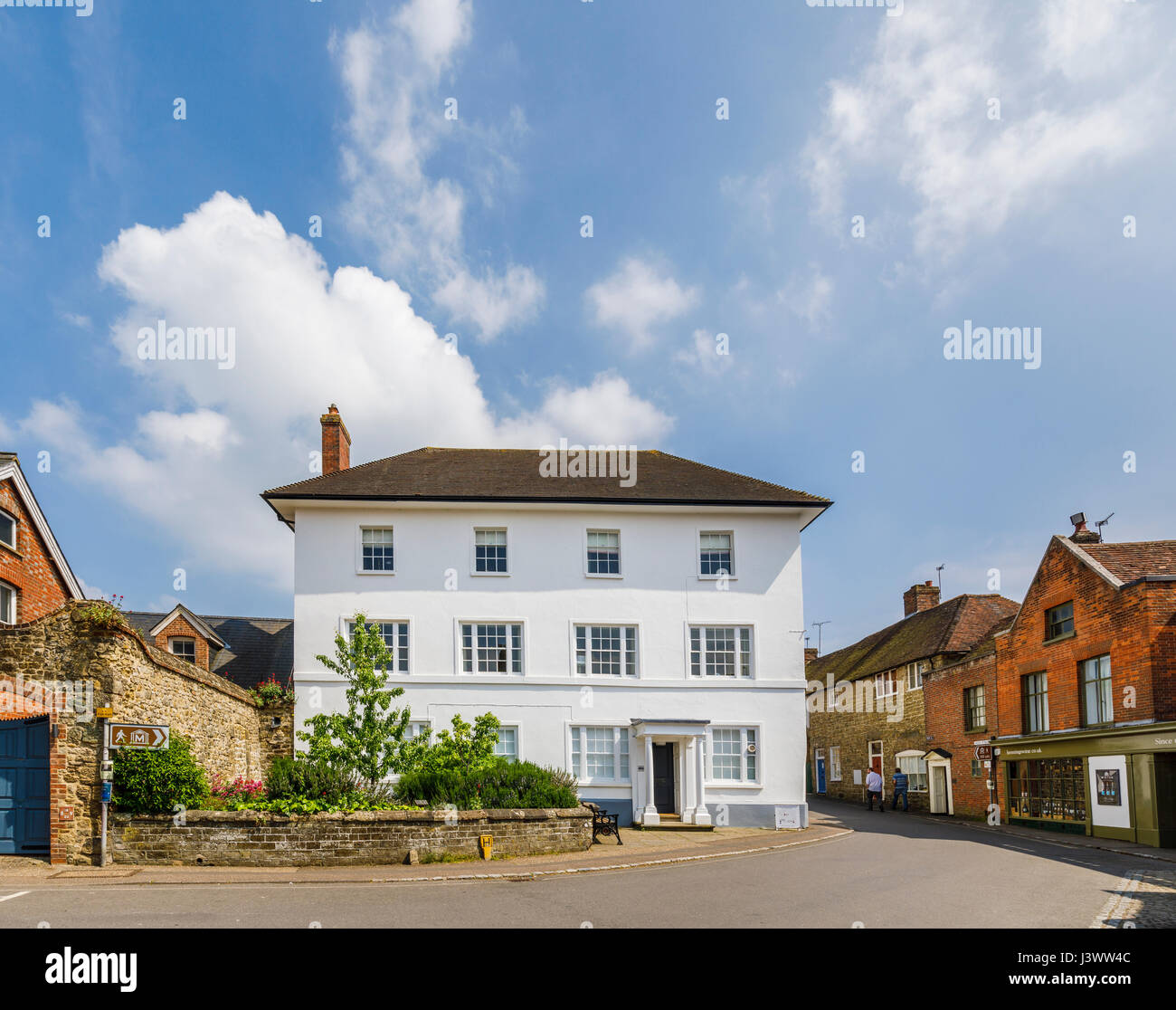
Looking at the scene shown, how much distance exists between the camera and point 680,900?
1333 centimetres

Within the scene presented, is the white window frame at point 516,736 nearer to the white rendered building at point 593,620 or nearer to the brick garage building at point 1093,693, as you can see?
the white rendered building at point 593,620

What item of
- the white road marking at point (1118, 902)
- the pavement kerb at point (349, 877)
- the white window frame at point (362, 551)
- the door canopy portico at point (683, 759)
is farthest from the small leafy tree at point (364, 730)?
the white road marking at point (1118, 902)

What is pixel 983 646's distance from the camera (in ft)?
105

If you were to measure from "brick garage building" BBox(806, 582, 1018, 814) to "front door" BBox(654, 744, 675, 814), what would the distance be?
499 inches

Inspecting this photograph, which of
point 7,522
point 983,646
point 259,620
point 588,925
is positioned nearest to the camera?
point 588,925

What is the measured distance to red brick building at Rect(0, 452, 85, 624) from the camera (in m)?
25.4

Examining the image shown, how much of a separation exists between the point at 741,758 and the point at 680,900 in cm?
1353

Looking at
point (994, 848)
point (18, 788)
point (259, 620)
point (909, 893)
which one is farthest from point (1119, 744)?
point (259, 620)

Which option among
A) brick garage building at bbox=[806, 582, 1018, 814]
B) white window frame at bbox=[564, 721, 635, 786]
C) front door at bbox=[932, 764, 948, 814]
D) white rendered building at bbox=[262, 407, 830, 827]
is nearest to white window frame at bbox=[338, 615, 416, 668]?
white rendered building at bbox=[262, 407, 830, 827]

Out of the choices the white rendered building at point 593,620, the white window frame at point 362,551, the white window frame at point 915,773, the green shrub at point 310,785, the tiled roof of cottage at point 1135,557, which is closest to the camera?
the green shrub at point 310,785

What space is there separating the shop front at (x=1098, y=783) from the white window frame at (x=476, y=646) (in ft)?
48.1

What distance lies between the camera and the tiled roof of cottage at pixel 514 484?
26938 millimetres
